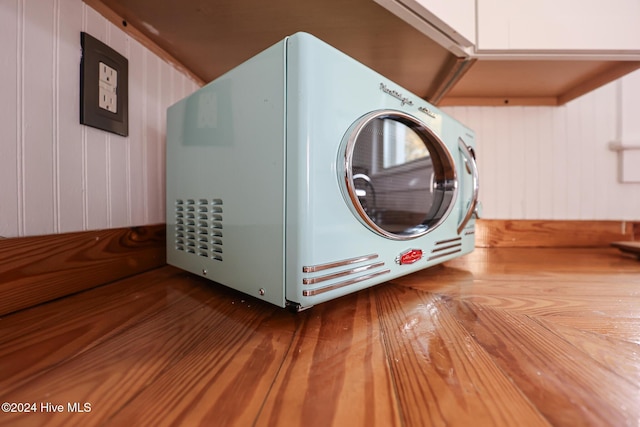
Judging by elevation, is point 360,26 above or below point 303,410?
above

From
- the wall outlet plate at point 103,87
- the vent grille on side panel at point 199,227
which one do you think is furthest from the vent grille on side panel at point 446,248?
the wall outlet plate at point 103,87

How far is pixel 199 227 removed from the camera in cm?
50

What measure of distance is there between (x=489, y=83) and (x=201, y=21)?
926 millimetres

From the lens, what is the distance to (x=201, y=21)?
1.94 ft

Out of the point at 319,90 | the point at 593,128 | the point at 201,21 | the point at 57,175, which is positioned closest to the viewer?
the point at 319,90

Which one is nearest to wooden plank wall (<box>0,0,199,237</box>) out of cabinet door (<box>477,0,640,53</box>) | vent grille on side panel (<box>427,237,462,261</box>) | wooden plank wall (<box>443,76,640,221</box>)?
vent grille on side panel (<box>427,237,462,261</box>)

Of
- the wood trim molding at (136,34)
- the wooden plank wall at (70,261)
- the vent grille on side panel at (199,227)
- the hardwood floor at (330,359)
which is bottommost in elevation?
the hardwood floor at (330,359)

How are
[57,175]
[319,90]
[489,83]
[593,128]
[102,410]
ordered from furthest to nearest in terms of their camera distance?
[593,128] → [489,83] → [57,175] → [319,90] → [102,410]

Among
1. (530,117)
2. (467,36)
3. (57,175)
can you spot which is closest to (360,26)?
(467,36)

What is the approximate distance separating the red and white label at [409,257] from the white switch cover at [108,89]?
67 centimetres

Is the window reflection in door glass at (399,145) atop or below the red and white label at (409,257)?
atop

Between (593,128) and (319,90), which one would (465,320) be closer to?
(319,90)

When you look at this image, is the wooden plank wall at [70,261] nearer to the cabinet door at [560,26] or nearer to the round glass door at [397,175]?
the round glass door at [397,175]

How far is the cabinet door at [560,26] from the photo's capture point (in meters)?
0.65
